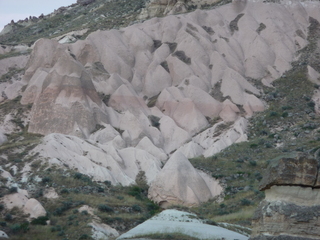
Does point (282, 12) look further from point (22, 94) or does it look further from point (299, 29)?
point (22, 94)

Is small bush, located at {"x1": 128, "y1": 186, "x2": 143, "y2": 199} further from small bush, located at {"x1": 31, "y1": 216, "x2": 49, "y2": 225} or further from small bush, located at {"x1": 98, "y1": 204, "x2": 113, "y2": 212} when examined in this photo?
small bush, located at {"x1": 31, "y1": 216, "x2": 49, "y2": 225}

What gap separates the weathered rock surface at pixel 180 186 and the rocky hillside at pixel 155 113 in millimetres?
77

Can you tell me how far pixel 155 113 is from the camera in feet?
204

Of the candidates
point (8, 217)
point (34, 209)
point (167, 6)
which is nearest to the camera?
Result: point (8, 217)

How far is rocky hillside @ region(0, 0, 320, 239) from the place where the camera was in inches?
1649

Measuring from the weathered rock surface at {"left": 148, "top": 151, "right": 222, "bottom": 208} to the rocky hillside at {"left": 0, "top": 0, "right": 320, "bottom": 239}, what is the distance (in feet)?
0.25

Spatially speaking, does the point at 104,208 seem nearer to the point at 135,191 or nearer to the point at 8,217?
the point at 8,217

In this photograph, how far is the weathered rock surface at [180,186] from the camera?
45.7m

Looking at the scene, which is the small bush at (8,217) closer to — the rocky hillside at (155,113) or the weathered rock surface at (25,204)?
the rocky hillside at (155,113)

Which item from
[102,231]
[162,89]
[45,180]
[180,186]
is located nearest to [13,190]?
[45,180]

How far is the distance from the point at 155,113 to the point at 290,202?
43.6m

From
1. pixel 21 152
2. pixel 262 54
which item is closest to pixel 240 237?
pixel 21 152

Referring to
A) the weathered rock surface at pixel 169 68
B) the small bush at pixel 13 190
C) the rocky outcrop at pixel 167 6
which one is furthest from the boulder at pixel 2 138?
the rocky outcrop at pixel 167 6

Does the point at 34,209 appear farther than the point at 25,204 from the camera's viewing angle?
No
